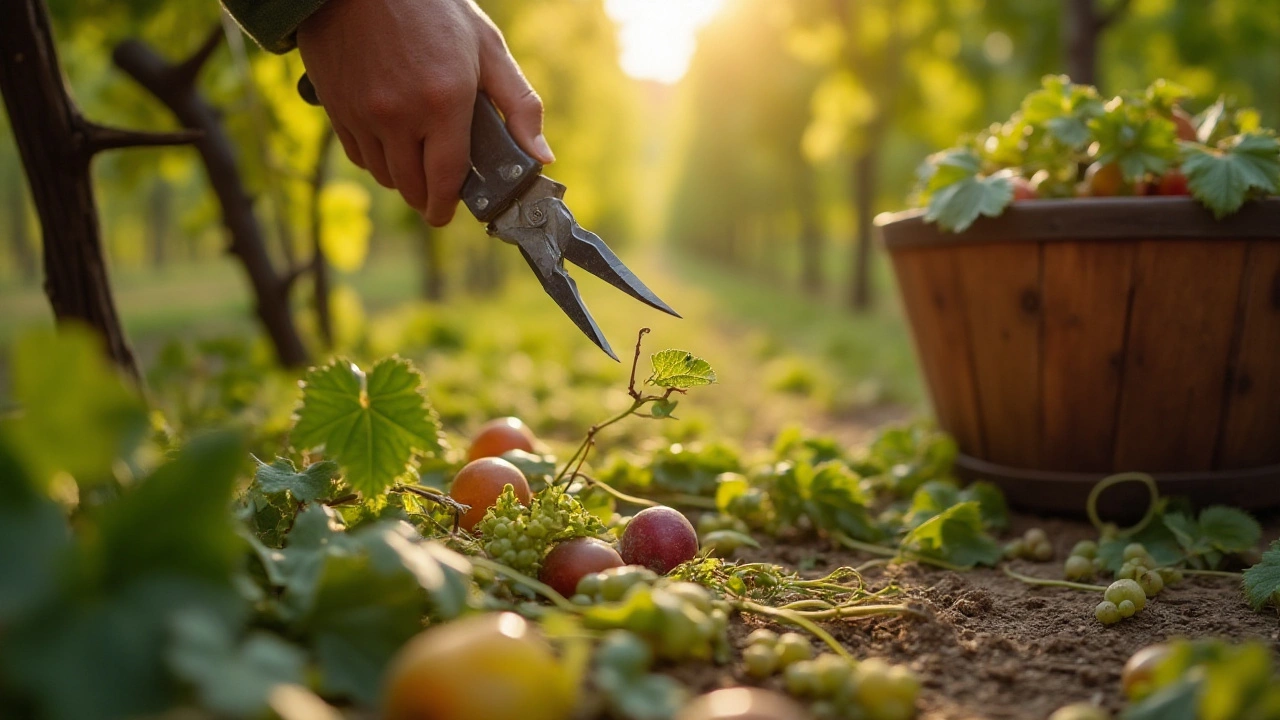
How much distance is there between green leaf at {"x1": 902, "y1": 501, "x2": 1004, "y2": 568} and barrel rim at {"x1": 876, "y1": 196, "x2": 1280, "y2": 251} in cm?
86

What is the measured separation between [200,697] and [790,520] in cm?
184

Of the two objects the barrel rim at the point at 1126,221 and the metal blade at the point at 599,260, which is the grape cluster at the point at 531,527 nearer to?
the metal blade at the point at 599,260

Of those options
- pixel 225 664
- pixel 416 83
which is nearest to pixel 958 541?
pixel 416 83

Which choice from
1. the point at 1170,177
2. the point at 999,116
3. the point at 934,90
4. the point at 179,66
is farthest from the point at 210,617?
the point at 999,116

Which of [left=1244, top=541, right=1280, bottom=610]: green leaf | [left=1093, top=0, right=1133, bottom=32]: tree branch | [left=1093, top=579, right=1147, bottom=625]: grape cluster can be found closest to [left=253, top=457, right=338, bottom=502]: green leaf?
[left=1093, top=579, right=1147, bottom=625]: grape cluster

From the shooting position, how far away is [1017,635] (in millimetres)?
1716

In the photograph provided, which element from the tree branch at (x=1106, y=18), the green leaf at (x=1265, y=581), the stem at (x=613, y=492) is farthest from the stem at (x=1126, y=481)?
the tree branch at (x=1106, y=18)

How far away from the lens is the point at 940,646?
1580 mm

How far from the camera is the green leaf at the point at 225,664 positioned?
812 mm

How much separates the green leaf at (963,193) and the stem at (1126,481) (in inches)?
31.9

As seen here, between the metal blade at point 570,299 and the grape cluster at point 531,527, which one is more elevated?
the metal blade at point 570,299

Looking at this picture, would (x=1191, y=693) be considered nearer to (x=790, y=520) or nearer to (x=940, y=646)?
(x=940, y=646)

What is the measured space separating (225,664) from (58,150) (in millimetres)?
2140

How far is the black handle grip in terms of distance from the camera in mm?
2045
